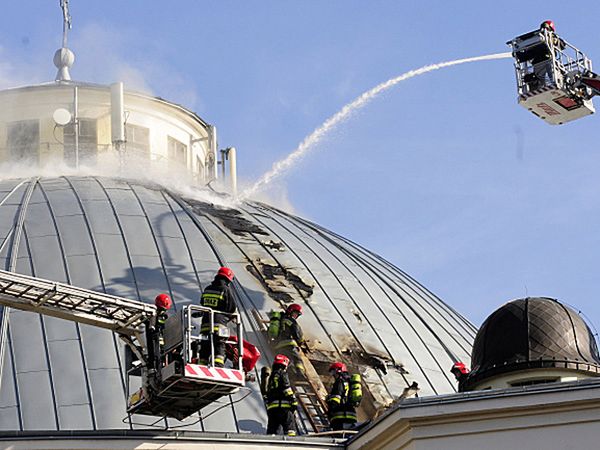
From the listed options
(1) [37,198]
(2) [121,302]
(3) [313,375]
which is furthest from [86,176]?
(2) [121,302]

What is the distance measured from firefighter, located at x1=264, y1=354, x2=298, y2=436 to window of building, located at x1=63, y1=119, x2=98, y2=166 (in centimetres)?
1268

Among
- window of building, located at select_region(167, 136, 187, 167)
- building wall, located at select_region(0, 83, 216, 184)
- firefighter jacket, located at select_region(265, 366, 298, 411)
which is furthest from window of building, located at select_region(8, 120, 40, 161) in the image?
firefighter jacket, located at select_region(265, 366, 298, 411)

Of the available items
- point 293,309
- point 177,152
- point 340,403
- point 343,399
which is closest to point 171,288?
point 293,309

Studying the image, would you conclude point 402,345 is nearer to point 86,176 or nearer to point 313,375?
point 313,375

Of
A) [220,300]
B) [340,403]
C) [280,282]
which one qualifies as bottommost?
[340,403]

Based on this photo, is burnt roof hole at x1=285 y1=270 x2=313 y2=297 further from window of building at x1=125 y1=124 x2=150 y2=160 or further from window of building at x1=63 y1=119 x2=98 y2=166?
window of building at x1=125 y1=124 x2=150 y2=160

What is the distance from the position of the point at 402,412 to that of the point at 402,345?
9787mm

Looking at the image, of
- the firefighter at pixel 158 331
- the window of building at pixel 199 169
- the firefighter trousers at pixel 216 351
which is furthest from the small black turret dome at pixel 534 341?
the window of building at pixel 199 169

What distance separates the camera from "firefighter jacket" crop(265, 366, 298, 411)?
98.2 feet

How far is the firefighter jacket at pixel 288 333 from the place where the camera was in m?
33.8

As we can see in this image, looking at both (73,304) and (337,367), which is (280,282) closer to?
(337,367)

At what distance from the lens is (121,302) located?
28859 millimetres

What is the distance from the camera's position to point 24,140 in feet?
139

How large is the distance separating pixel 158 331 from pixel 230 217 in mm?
9884
